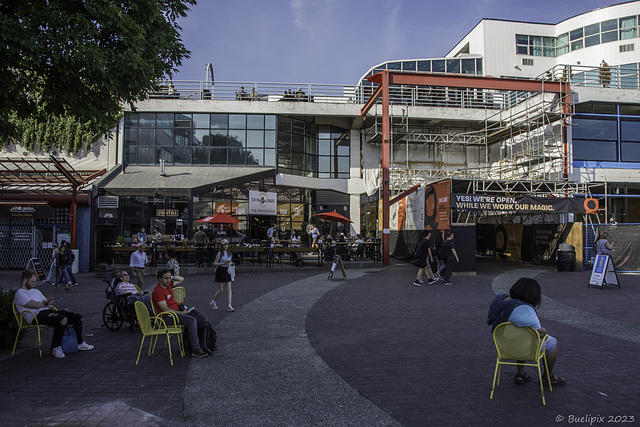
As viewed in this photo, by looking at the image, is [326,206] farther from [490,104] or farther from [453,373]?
[453,373]

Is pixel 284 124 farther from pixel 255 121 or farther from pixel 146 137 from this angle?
pixel 146 137

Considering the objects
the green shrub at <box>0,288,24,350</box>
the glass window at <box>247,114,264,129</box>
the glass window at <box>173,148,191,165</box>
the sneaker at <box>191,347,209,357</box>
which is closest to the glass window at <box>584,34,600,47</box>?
the glass window at <box>247,114,264,129</box>

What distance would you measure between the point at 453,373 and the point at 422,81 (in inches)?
711

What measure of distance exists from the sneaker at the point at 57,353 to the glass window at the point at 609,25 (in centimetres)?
3861

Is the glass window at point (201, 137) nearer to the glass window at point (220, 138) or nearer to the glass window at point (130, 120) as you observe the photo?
the glass window at point (220, 138)

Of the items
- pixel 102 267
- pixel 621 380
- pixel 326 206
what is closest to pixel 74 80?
pixel 102 267

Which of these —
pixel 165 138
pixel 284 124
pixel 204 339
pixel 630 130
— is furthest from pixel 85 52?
pixel 630 130

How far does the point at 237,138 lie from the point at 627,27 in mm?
29100

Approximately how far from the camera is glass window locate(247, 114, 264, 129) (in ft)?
81.9

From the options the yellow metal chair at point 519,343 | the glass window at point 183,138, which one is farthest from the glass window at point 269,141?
the yellow metal chair at point 519,343

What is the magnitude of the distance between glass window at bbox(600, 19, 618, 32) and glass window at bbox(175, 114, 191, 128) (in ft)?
101

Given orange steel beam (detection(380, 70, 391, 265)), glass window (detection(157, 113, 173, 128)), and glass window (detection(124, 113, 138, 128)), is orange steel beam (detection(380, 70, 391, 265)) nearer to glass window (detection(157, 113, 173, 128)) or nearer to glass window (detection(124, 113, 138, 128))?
glass window (detection(157, 113, 173, 128))

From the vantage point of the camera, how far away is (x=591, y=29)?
32.2 metres

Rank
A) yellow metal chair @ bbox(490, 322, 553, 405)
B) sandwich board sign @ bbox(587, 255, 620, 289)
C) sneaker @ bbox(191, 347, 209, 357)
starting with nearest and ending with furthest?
yellow metal chair @ bbox(490, 322, 553, 405)
sneaker @ bbox(191, 347, 209, 357)
sandwich board sign @ bbox(587, 255, 620, 289)
